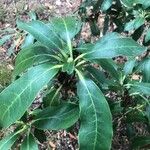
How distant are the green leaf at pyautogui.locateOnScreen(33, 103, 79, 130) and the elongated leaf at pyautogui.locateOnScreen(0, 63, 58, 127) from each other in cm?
19

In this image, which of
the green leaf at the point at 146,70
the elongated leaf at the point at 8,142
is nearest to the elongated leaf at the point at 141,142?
the green leaf at the point at 146,70

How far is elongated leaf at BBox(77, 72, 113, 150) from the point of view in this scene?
1272 millimetres

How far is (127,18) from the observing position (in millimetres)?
2240

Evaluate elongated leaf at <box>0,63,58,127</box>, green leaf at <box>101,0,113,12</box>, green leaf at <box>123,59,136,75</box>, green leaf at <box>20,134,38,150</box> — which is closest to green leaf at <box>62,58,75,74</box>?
elongated leaf at <box>0,63,58,127</box>

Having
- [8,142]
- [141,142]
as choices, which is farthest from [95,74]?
[141,142]

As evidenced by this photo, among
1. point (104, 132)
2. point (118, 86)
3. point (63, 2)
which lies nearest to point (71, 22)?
point (118, 86)

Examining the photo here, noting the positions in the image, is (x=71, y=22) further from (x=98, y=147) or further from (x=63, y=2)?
(x=63, y=2)

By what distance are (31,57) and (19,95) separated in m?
0.16

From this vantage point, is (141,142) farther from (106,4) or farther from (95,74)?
(106,4)

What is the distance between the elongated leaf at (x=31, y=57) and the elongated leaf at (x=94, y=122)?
0.61ft

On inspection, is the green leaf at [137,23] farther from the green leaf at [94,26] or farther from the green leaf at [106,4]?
the green leaf at [94,26]

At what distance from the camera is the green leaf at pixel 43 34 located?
1401 millimetres

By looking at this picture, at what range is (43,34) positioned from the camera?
4.65ft

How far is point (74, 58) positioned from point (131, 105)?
1.72ft
